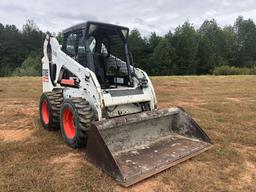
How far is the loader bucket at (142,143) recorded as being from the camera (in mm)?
3893

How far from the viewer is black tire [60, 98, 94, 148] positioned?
461cm

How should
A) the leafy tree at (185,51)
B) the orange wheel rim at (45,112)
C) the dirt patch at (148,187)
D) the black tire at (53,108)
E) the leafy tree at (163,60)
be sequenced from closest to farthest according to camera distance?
the dirt patch at (148,187), the black tire at (53,108), the orange wheel rim at (45,112), the leafy tree at (163,60), the leafy tree at (185,51)

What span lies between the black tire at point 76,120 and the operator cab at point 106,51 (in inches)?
40.0

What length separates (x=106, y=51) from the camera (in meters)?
6.24

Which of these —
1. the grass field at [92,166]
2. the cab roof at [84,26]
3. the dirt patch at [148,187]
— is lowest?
the dirt patch at [148,187]

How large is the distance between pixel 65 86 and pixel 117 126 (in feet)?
6.76

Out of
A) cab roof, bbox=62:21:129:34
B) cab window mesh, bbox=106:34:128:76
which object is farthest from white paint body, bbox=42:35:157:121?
cab roof, bbox=62:21:129:34

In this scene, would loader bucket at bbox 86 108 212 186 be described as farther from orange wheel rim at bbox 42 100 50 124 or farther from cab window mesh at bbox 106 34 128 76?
orange wheel rim at bbox 42 100 50 124

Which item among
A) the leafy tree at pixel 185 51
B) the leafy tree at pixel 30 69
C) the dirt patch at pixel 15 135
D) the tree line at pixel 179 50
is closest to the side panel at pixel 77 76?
the dirt patch at pixel 15 135

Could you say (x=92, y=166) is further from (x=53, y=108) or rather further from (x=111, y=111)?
(x=53, y=108)

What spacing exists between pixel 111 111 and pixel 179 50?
5123 centimetres

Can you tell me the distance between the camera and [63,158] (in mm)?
4566

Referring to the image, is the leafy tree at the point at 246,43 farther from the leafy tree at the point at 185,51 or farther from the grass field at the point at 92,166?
A: the grass field at the point at 92,166

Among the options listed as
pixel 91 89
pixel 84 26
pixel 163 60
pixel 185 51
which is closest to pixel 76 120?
pixel 91 89
